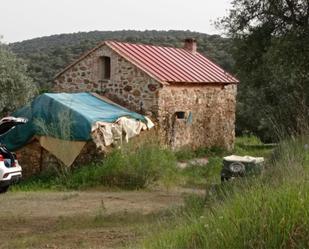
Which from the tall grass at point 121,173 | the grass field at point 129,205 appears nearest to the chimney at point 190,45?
the grass field at point 129,205

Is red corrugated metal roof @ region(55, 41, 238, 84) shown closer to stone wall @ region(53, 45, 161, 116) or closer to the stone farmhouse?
the stone farmhouse

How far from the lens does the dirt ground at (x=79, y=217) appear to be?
28.6 feet

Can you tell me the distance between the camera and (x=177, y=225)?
21.5ft

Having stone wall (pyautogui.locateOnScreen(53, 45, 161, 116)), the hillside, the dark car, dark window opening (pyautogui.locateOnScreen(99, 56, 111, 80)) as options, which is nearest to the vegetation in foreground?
the dark car

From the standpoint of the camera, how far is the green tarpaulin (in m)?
16.7

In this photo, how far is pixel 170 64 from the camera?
72.7 feet

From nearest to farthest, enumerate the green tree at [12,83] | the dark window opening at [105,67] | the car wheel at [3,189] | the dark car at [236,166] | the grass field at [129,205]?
the grass field at [129,205] < the dark car at [236,166] < the car wheel at [3,189] < the dark window opening at [105,67] < the green tree at [12,83]

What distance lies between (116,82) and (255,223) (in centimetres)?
1533

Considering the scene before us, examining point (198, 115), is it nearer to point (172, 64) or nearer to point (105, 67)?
point (172, 64)

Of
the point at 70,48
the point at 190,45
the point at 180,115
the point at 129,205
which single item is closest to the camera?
the point at 129,205

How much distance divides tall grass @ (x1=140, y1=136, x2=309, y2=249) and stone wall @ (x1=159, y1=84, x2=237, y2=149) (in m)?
13.7

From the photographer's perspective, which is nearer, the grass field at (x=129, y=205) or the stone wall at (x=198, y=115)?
the grass field at (x=129, y=205)

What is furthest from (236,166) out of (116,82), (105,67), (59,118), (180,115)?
(105,67)

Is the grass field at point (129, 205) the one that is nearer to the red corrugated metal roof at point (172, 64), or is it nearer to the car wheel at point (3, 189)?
the car wheel at point (3, 189)
